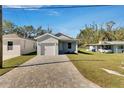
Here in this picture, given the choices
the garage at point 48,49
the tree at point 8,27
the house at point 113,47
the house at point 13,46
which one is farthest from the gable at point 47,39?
the tree at point 8,27

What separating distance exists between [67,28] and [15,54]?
1412cm

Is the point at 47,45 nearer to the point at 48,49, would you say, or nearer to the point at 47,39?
the point at 48,49

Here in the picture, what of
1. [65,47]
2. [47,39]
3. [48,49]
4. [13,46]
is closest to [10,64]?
[13,46]

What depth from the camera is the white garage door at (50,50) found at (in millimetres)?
29975

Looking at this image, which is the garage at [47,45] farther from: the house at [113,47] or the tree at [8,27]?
the tree at [8,27]

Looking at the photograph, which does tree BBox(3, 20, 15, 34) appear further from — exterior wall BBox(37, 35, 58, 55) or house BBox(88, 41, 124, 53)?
exterior wall BBox(37, 35, 58, 55)

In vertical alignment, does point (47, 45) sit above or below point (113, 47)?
above

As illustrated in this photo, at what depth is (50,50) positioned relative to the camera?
30156 millimetres

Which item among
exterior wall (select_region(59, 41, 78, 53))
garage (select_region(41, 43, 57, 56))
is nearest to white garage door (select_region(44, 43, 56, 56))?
garage (select_region(41, 43, 57, 56))

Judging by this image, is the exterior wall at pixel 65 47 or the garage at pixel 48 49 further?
the exterior wall at pixel 65 47

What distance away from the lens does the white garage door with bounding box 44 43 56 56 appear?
30.0 metres

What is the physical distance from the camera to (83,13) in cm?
3862
